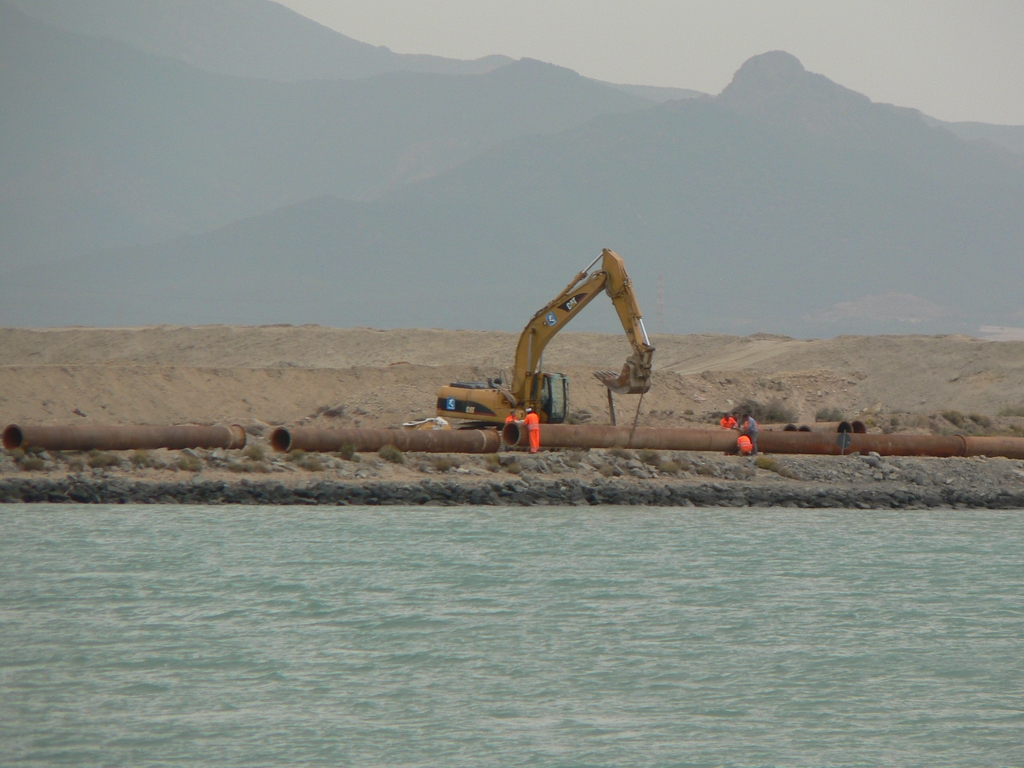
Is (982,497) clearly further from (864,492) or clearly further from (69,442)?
(69,442)

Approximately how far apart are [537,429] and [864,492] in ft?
26.0

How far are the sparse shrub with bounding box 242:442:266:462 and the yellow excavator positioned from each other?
4358 mm

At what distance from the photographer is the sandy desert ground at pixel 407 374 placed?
141ft

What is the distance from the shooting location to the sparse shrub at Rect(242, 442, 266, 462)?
31328mm

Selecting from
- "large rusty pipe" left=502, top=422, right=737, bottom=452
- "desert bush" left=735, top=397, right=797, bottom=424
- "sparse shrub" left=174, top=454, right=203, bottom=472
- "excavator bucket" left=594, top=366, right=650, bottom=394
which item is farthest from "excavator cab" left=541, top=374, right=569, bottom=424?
"desert bush" left=735, top=397, right=797, bottom=424

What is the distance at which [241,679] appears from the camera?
14.9 metres

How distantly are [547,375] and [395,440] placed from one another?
3.85 meters

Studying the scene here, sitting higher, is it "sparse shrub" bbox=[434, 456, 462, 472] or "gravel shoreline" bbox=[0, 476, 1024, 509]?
"sparse shrub" bbox=[434, 456, 462, 472]

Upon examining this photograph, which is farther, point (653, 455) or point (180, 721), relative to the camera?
point (653, 455)

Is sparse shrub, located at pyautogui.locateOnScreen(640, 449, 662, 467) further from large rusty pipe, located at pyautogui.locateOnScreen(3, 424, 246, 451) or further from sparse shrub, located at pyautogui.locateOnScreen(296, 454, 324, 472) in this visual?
large rusty pipe, located at pyautogui.locateOnScreen(3, 424, 246, 451)

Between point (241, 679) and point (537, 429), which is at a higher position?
point (537, 429)

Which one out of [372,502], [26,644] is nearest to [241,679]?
[26,644]

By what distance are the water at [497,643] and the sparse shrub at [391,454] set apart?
4.99m

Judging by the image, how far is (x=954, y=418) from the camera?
46.7m
